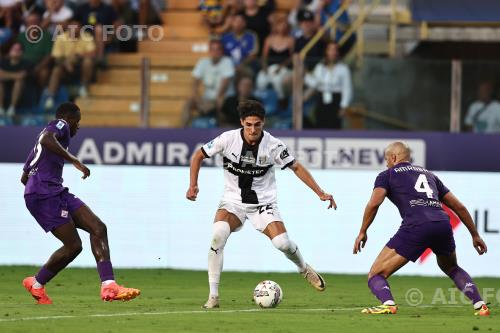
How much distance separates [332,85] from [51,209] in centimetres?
928

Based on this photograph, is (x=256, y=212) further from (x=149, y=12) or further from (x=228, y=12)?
(x=149, y=12)

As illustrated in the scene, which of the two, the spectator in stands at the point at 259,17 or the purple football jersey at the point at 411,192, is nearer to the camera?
the purple football jersey at the point at 411,192

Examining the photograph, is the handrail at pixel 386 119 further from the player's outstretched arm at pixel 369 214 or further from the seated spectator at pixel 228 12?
the player's outstretched arm at pixel 369 214

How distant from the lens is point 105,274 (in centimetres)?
1300

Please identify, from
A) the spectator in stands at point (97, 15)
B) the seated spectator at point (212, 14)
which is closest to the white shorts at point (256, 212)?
the spectator in stands at point (97, 15)

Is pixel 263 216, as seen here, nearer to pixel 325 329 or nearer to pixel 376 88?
→ pixel 325 329

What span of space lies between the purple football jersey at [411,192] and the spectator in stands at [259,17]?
11.0 meters

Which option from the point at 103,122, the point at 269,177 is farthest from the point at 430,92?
the point at 269,177

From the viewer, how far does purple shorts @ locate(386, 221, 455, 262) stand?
1221 centimetres

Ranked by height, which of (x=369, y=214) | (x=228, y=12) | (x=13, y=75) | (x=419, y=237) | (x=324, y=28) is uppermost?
(x=228, y=12)

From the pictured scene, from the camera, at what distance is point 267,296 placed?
13.1 m

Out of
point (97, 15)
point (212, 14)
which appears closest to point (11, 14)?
point (97, 15)

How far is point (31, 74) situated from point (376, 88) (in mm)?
5677

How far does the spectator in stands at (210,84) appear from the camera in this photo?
21719 mm
